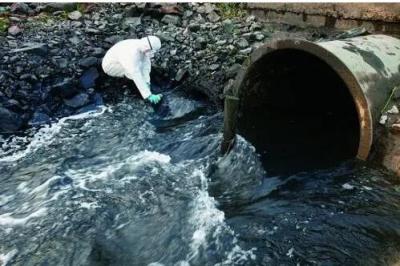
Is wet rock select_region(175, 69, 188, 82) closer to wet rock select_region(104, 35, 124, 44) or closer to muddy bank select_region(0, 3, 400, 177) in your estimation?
muddy bank select_region(0, 3, 400, 177)

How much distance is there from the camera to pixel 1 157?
5.39m

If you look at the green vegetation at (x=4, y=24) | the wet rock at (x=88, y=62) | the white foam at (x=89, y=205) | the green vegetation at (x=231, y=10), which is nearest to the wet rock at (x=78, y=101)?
the wet rock at (x=88, y=62)

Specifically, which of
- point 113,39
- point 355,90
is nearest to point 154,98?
point 113,39

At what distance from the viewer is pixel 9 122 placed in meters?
6.02

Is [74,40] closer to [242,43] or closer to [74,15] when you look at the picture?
[74,15]

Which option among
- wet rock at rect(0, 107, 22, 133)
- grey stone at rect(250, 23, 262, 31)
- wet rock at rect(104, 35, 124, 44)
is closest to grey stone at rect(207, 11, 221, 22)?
grey stone at rect(250, 23, 262, 31)

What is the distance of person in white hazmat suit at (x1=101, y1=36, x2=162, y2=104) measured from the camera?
636cm

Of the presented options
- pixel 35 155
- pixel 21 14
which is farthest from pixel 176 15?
pixel 35 155

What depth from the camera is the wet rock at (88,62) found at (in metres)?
7.05

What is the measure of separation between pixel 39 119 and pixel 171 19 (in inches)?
135

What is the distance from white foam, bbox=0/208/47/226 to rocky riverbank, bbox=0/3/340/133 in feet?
6.87

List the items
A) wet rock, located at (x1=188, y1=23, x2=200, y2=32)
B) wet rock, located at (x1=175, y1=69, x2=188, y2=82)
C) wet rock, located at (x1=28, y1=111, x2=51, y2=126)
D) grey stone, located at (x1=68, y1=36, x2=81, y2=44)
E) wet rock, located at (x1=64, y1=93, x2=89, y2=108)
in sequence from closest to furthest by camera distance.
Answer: wet rock, located at (x1=28, y1=111, x2=51, y2=126) → wet rock, located at (x1=64, y1=93, x2=89, y2=108) → wet rock, located at (x1=175, y1=69, x2=188, y2=82) → grey stone, located at (x1=68, y1=36, x2=81, y2=44) → wet rock, located at (x1=188, y1=23, x2=200, y2=32)

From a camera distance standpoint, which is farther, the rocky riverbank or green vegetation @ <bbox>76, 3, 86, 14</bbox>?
green vegetation @ <bbox>76, 3, 86, 14</bbox>

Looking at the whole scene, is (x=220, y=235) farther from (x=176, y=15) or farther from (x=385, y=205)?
(x=176, y=15)
